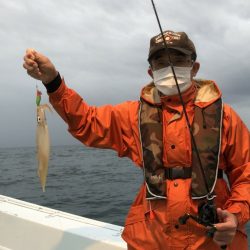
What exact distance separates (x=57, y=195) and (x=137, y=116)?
12.5 meters

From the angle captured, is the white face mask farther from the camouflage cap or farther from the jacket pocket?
the jacket pocket

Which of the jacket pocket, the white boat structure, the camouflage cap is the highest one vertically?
the camouflage cap

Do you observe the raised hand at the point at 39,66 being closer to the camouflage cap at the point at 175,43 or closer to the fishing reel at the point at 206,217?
the camouflage cap at the point at 175,43

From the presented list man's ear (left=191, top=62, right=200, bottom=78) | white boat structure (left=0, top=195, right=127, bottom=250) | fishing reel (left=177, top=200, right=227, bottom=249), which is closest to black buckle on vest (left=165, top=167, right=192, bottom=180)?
fishing reel (left=177, top=200, right=227, bottom=249)

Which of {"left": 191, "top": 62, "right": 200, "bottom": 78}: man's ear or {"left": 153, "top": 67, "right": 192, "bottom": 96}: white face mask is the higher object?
{"left": 191, "top": 62, "right": 200, "bottom": 78}: man's ear

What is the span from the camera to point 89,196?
14602 millimetres

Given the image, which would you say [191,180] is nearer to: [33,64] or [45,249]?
[33,64]

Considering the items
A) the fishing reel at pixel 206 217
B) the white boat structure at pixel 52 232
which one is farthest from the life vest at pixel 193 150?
the white boat structure at pixel 52 232

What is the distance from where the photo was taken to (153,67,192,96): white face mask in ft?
9.78

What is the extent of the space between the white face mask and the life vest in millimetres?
178

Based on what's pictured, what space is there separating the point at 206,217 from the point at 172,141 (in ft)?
1.96

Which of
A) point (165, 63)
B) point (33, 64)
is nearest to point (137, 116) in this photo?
point (165, 63)

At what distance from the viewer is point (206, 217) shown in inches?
103

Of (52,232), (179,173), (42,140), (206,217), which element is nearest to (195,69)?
(179,173)
